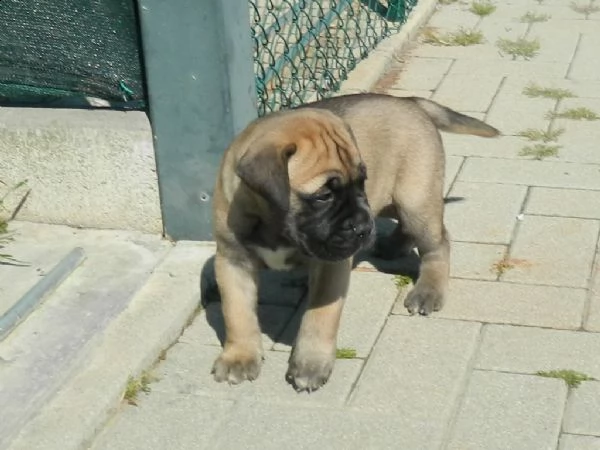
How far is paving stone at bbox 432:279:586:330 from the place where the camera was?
4.63 meters

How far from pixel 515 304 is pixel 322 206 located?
1164 millimetres

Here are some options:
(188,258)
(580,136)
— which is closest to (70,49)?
(188,258)

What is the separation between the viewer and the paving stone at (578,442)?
3.82 meters

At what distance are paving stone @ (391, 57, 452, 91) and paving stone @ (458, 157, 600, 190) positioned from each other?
1.13m

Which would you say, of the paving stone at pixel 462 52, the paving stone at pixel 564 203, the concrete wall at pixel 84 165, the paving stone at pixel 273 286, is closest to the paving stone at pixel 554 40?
the paving stone at pixel 462 52

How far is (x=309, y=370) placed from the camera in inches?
165

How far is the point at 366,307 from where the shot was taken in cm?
478

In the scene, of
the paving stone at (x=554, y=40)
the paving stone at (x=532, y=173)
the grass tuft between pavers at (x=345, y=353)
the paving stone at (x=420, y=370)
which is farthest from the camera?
the paving stone at (x=554, y=40)

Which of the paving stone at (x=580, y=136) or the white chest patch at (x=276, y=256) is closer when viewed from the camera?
the white chest patch at (x=276, y=256)

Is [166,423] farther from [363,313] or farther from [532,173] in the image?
[532,173]

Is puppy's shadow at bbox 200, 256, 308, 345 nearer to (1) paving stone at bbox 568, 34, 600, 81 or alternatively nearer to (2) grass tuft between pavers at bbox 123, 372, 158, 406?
(2) grass tuft between pavers at bbox 123, 372, 158, 406

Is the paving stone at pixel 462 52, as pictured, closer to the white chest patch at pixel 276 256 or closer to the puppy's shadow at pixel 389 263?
the puppy's shadow at pixel 389 263

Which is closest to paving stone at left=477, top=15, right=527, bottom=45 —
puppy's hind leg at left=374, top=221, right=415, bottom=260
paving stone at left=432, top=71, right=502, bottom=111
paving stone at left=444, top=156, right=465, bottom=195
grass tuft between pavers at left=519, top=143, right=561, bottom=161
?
paving stone at left=432, top=71, right=502, bottom=111

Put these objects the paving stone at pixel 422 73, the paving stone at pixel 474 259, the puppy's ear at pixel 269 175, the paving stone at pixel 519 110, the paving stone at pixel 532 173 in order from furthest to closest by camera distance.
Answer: the paving stone at pixel 422 73, the paving stone at pixel 519 110, the paving stone at pixel 532 173, the paving stone at pixel 474 259, the puppy's ear at pixel 269 175
